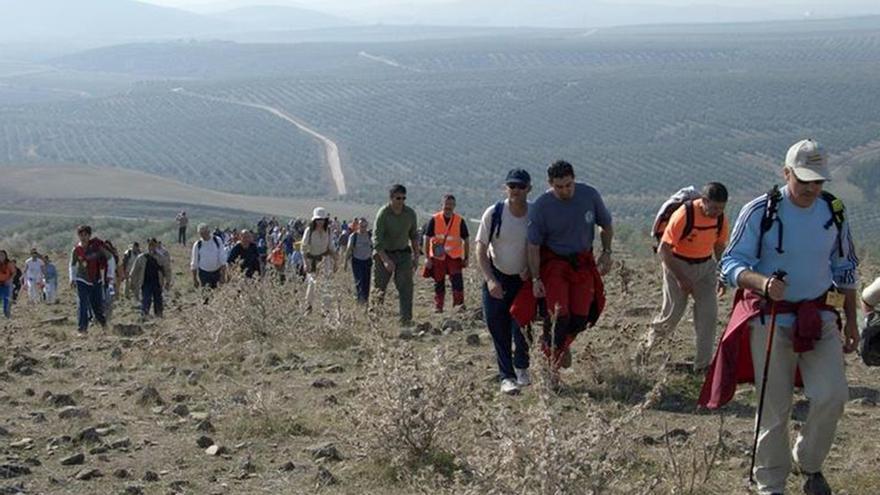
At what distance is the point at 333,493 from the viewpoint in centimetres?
617

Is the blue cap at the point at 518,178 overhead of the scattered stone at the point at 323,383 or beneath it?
overhead

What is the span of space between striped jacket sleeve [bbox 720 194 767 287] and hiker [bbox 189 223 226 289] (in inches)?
372

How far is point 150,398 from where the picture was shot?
27.1 ft

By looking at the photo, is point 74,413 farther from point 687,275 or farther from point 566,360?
point 687,275

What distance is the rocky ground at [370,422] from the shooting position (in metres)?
5.29

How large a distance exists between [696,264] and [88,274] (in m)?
7.39

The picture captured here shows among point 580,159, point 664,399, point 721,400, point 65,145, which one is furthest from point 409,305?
point 65,145

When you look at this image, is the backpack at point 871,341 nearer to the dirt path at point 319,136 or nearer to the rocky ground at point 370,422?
the rocky ground at point 370,422

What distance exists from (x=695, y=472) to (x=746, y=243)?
954mm

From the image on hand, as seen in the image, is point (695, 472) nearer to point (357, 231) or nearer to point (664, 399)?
point (664, 399)

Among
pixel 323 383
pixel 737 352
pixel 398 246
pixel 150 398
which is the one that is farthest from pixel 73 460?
pixel 398 246

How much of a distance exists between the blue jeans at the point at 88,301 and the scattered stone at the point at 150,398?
5.56m

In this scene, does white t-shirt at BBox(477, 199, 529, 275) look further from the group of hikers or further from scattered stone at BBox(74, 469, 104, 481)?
scattered stone at BBox(74, 469, 104, 481)

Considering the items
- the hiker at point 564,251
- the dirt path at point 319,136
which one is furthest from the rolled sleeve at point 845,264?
the dirt path at point 319,136
